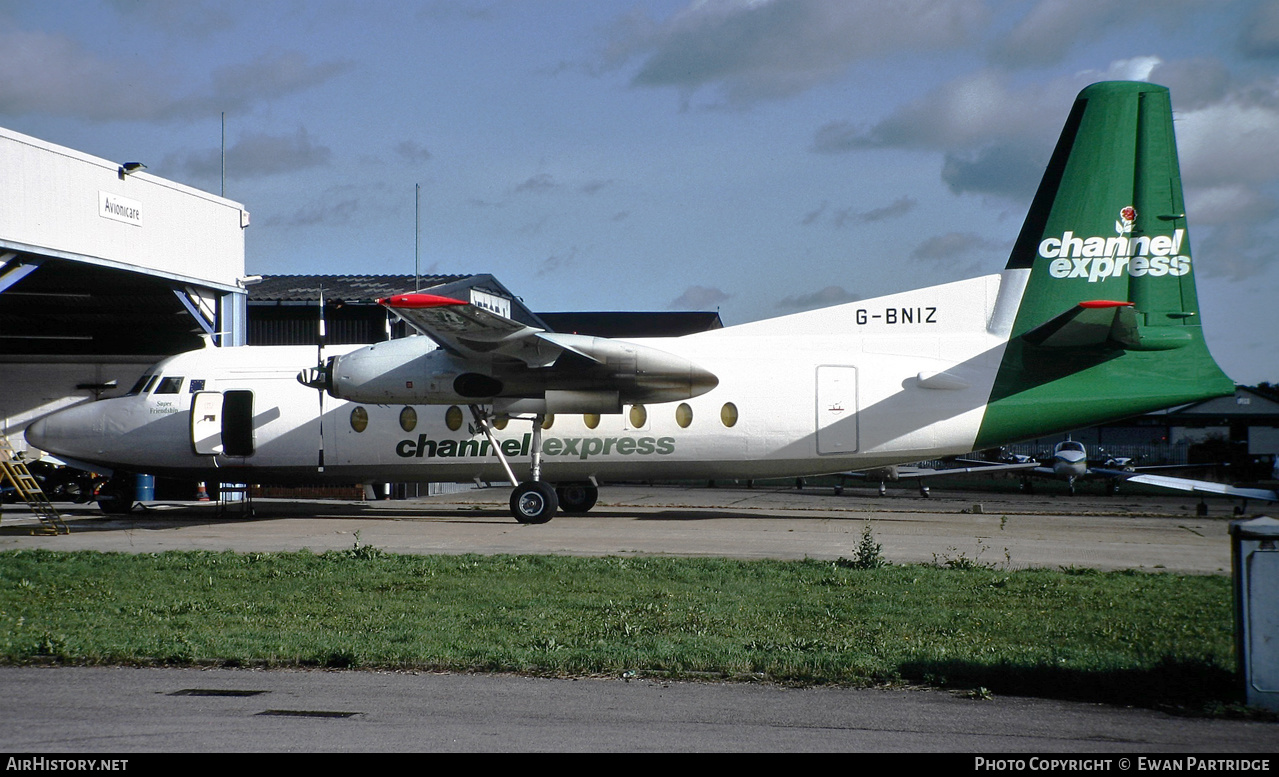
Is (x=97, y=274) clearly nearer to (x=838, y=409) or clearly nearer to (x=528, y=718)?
(x=838, y=409)

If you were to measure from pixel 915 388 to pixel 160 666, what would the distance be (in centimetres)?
1456

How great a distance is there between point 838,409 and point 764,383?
4.96 feet

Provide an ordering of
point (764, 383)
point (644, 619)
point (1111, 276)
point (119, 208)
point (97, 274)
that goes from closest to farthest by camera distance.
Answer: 1. point (644, 619)
2. point (1111, 276)
3. point (764, 383)
4. point (119, 208)
5. point (97, 274)

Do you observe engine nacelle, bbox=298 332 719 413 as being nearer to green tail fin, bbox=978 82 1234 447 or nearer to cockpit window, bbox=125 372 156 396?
cockpit window, bbox=125 372 156 396

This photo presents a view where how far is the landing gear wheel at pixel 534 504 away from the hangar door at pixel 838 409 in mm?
5393

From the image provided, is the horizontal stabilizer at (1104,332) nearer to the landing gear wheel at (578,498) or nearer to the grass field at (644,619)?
the grass field at (644,619)

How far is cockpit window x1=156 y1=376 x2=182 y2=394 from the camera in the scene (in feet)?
69.4

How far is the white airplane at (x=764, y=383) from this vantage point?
18297 millimetres

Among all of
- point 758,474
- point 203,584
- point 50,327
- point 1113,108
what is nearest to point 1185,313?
point 1113,108

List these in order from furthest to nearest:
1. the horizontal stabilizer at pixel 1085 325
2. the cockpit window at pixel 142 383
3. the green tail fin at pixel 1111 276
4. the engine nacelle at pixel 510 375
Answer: the cockpit window at pixel 142 383
the engine nacelle at pixel 510 375
the green tail fin at pixel 1111 276
the horizontal stabilizer at pixel 1085 325

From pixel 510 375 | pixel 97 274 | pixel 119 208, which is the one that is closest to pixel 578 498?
pixel 510 375

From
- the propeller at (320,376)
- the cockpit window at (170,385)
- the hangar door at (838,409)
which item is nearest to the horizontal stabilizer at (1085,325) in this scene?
the hangar door at (838,409)

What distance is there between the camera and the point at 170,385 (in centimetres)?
2120

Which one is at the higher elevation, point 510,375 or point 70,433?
point 510,375
